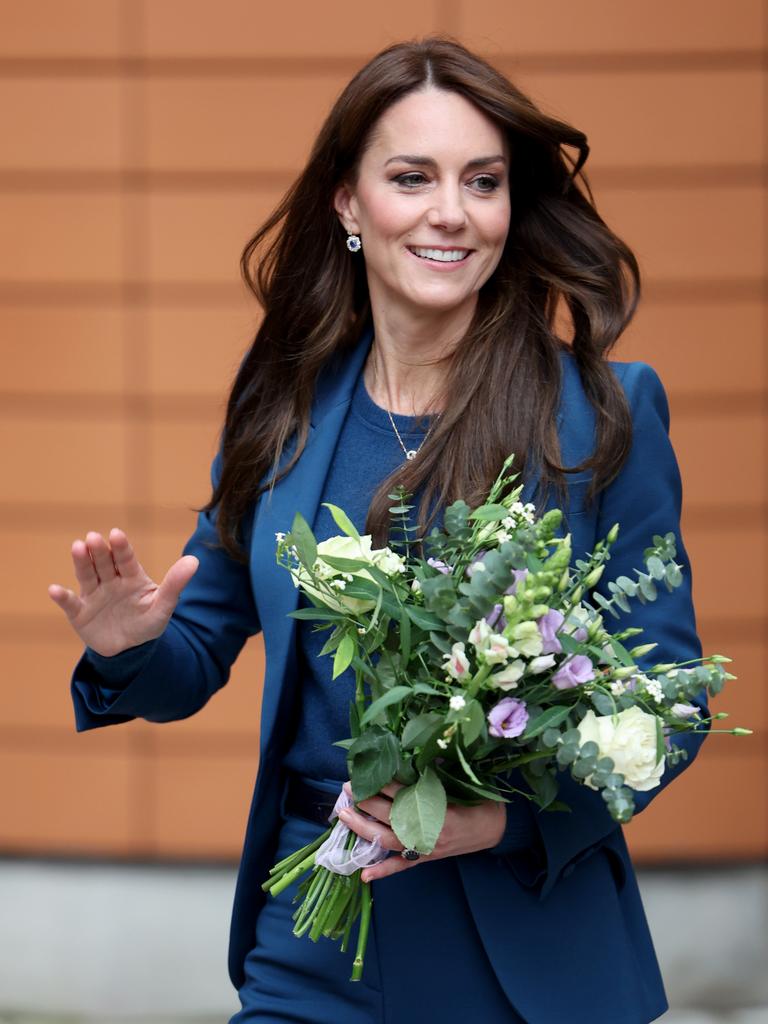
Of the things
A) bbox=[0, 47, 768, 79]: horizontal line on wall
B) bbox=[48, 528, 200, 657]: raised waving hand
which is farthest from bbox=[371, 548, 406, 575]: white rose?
bbox=[0, 47, 768, 79]: horizontal line on wall

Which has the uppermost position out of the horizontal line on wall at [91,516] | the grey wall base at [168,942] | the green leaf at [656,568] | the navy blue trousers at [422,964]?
the green leaf at [656,568]

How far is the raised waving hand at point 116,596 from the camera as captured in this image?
221 centimetres

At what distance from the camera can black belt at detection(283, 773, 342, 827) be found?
2.27m

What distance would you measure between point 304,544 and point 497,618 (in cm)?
26

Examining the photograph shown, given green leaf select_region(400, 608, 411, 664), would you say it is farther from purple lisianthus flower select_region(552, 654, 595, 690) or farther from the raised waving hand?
the raised waving hand

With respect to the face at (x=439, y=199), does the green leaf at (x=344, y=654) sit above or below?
below

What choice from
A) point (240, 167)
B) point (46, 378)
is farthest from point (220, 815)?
point (240, 167)

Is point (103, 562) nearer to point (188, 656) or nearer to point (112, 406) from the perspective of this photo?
point (188, 656)

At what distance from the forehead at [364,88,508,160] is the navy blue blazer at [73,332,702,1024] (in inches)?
13.7

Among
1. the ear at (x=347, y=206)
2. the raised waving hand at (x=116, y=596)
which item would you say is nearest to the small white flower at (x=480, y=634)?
the raised waving hand at (x=116, y=596)

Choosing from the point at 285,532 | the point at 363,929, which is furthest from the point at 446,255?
the point at 363,929

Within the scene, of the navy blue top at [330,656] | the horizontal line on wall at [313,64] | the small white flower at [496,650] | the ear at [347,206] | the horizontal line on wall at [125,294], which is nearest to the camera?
the small white flower at [496,650]

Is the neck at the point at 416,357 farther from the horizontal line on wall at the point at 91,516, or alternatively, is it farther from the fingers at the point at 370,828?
the horizontal line on wall at the point at 91,516

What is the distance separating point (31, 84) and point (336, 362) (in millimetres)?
2907
